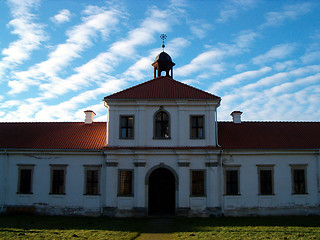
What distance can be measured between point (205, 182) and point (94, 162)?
24.4ft

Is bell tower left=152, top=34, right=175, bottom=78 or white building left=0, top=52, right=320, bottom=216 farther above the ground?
bell tower left=152, top=34, right=175, bottom=78

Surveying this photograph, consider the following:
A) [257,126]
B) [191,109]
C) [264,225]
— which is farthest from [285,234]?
[257,126]

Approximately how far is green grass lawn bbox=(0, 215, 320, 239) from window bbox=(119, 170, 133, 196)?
1883 millimetres

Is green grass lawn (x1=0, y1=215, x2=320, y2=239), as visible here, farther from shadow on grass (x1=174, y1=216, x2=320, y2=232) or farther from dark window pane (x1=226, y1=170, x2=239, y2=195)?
dark window pane (x1=226, y1=170, x2=239, y2=195)

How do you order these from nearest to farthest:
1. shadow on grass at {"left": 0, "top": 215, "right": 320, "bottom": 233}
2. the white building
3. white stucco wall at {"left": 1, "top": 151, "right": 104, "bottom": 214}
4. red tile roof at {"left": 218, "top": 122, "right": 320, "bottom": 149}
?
shadow on grass at {"left": 0, "top": 215, "right": 320, "bottom": 233}, the white building, white stucco wall at {"left": 1, "top": 151, "right": 104, "bottom": 214}, red tile roof at {"left": 218, "top": 122, "right": 320, "bottom": 149}

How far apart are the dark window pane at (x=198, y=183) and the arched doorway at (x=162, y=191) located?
1312mm

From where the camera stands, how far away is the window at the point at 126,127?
853 inches

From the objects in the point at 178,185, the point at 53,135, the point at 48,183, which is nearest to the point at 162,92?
the point at 178,185

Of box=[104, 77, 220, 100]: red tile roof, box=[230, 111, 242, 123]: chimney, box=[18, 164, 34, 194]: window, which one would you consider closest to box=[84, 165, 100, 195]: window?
box=[18, 164, 34, 194]: window

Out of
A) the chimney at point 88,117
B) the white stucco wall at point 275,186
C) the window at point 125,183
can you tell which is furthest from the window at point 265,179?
the chimney at point 88,117

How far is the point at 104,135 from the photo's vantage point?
78.5 ft

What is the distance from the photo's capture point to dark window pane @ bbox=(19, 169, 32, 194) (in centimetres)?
2217

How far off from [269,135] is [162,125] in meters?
8.16

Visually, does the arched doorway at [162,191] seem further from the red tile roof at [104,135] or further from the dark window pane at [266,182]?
the dark window pane at [266,182]
